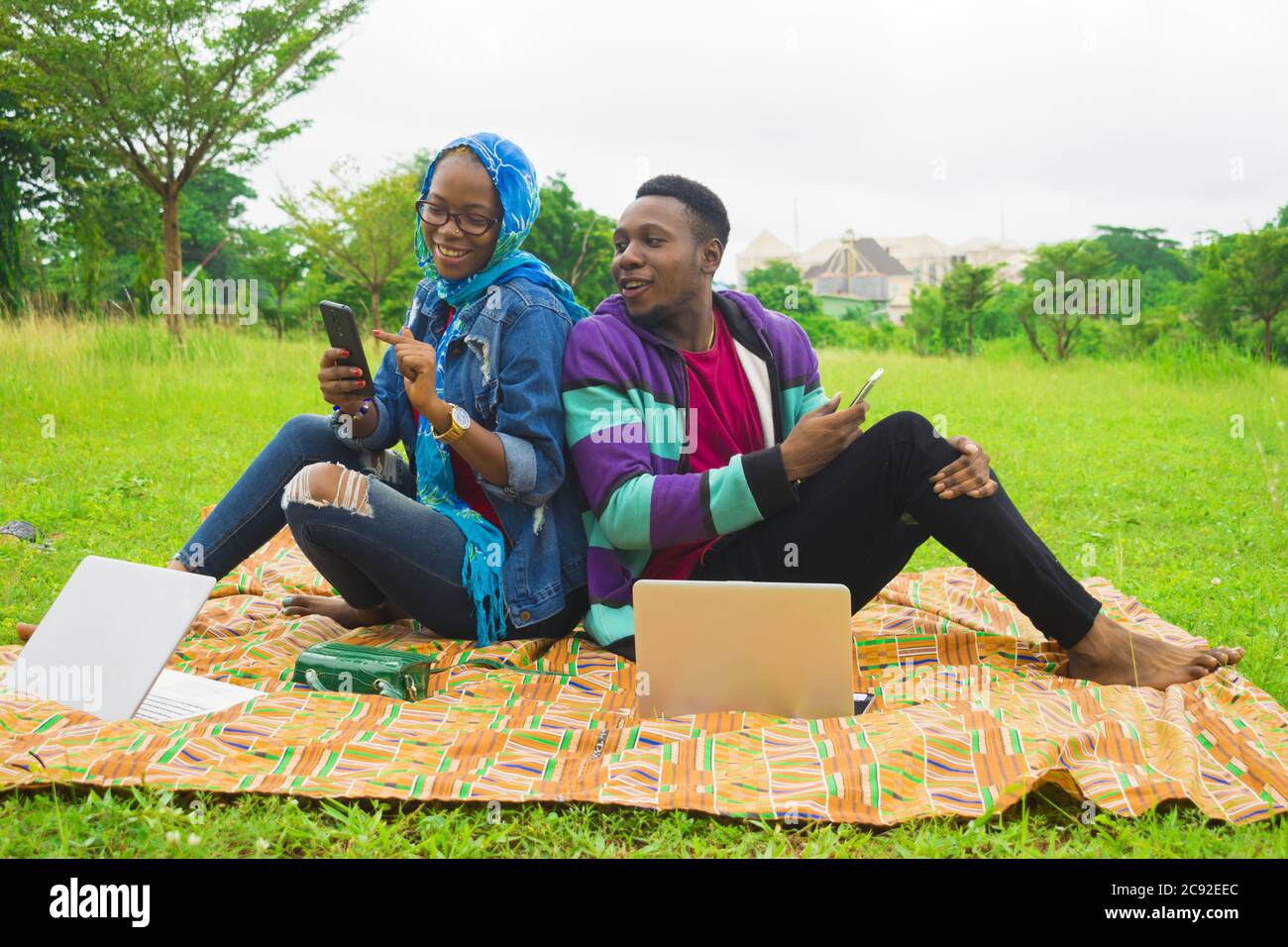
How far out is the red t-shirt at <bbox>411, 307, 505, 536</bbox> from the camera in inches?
138

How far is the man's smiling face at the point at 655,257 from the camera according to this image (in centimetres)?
335

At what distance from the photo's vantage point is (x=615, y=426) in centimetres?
329

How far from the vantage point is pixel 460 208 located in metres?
3.43

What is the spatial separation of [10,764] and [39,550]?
2793 millimetres

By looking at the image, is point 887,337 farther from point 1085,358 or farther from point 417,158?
point 417,158

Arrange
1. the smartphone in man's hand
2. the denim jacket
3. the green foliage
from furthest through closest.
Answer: the green foliage < the denim jacket < the smartphone in man's hand

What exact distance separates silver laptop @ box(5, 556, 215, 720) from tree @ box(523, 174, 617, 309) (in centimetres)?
1598

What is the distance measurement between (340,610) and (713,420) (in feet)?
4.65

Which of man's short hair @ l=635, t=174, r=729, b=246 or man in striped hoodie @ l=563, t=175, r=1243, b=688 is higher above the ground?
man's short hair @ l=635, t=174, r=729, b=246

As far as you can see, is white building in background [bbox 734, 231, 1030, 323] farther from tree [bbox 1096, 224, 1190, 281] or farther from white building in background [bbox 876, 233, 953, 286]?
tree [bbox 1096, 224, 1190, 281]

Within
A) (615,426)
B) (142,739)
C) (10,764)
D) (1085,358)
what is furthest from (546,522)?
Answer: (1085,358)

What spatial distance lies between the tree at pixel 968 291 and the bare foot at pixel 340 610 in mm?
15904

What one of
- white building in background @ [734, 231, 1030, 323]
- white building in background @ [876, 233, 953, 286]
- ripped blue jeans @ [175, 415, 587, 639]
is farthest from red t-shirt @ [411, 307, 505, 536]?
white building in background @ [876, 233, 953, 286]

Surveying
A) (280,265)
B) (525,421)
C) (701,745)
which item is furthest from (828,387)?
(280,265)
